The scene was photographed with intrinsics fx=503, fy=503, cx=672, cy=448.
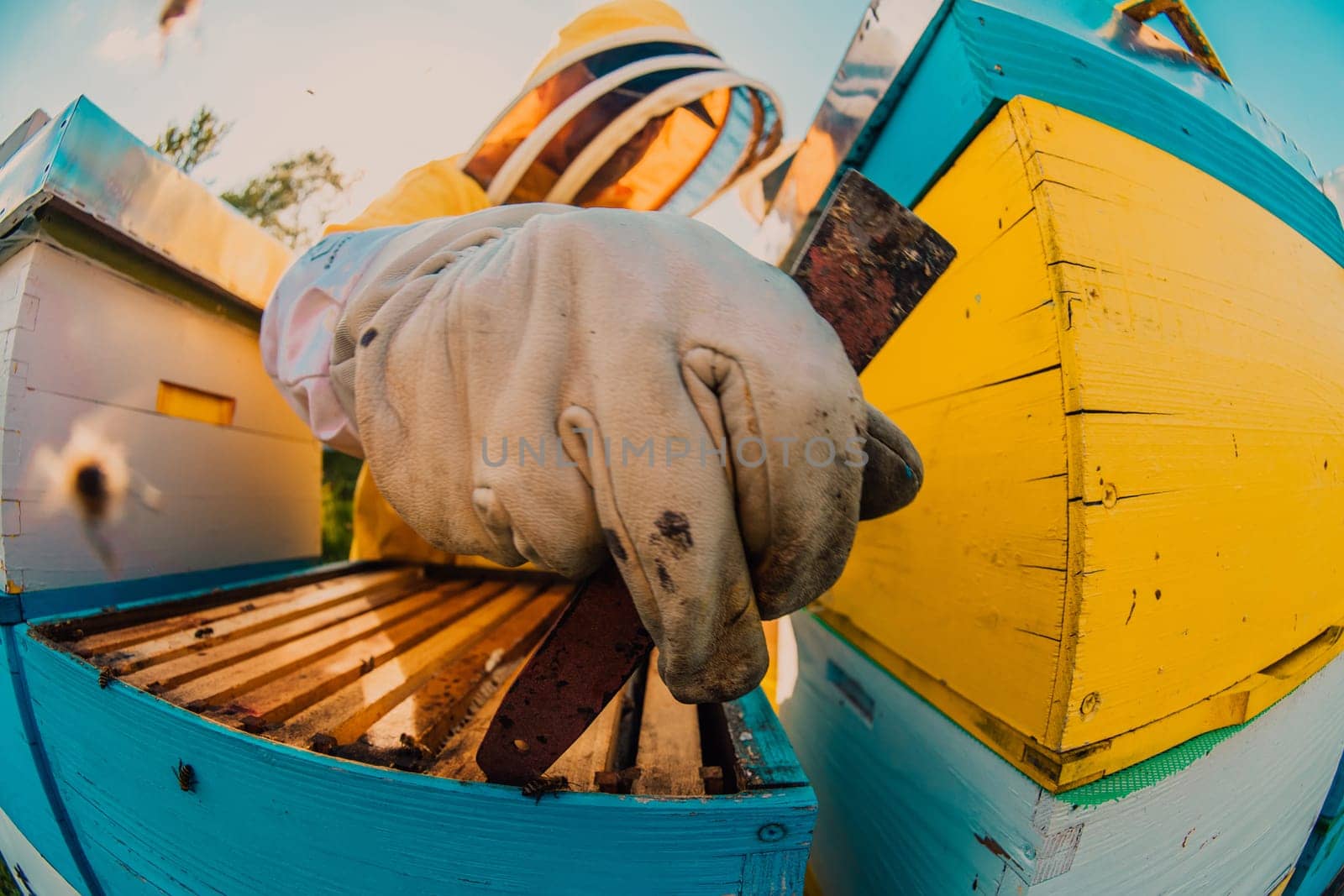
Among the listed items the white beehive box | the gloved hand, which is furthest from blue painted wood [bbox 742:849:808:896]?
the white beehive box

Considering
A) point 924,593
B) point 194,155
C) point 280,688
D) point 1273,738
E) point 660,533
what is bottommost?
point 280,688

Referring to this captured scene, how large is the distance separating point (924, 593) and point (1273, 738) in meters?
0.62

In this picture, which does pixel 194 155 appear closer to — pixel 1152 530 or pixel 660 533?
pixel 660 533

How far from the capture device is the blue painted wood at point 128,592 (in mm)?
1116

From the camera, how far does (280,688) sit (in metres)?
0.93

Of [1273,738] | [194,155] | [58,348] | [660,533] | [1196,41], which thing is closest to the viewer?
[660,533]

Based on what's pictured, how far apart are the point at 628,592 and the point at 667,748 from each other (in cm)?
39

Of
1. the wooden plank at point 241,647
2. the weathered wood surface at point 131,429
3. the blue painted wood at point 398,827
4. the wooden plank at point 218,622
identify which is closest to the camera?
the blue painted wood at point 398,827

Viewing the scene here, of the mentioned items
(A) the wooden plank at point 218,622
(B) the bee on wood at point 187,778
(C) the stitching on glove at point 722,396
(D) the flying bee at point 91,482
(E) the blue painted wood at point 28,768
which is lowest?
(E) the blue painted wood at point 28,768

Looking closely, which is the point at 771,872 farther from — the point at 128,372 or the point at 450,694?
the point at 128,372

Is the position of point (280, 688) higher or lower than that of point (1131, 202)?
lower

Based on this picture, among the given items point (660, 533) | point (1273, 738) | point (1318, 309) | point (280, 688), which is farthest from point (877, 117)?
point (280, 688)

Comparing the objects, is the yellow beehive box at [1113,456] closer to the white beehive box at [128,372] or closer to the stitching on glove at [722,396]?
the stitching on glove at [722,396]

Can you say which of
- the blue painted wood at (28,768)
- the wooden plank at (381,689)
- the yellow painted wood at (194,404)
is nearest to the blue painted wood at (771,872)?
the wooden plank at (381,689)
